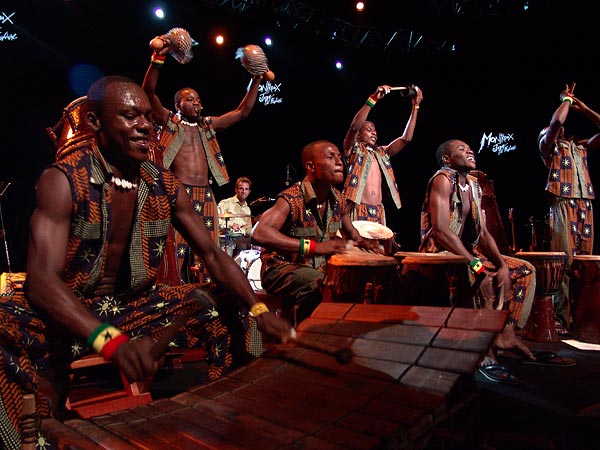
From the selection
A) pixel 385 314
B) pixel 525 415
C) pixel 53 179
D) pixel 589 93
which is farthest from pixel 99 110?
pixel 589 93

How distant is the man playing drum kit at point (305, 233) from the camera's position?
12.1 ft

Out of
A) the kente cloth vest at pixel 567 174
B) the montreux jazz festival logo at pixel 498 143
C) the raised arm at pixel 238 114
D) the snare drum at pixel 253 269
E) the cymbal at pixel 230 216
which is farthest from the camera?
the montreux jazz festival logo at pixel 498 143

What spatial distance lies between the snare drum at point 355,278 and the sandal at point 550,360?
190 cm

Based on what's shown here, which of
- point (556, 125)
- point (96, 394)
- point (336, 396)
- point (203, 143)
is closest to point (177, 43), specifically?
point (203, 143)

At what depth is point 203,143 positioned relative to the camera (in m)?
5.95

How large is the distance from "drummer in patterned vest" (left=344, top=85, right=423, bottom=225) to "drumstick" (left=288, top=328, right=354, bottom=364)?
171 inches

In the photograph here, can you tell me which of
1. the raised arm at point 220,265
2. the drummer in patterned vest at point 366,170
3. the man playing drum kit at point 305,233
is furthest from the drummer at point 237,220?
the raised arm at point 220,265

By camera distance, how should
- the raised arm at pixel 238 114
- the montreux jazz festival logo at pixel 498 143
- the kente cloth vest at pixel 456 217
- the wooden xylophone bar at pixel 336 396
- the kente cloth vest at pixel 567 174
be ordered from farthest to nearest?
the montreux jazz festival logo at pixel 498 143 < the kente cloth vest at pixel 567 174 < the raised arm at pixel 238 114 < the kente cloth vest at pixel 456 217 < the wooden xylophone bar at pixel 336 396

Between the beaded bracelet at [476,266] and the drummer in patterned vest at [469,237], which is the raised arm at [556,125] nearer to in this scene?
the drummer in patterned vest at [469,237]

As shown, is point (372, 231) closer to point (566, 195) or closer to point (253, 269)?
point (253, 269)

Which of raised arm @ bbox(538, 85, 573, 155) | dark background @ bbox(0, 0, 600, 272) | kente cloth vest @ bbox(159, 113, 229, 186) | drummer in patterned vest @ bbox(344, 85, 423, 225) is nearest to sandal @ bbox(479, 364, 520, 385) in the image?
drummer in patterned vest @ bbox(344, 85, 423, 225)

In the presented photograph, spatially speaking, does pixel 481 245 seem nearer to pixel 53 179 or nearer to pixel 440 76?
pixel 53 179

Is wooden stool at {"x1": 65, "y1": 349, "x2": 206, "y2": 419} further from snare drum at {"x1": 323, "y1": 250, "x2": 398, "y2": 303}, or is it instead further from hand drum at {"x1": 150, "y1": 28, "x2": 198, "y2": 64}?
hand drum at {"x1": 150, "y1": 28, "x2": 198, "y2": 64}

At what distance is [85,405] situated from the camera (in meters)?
3.15
